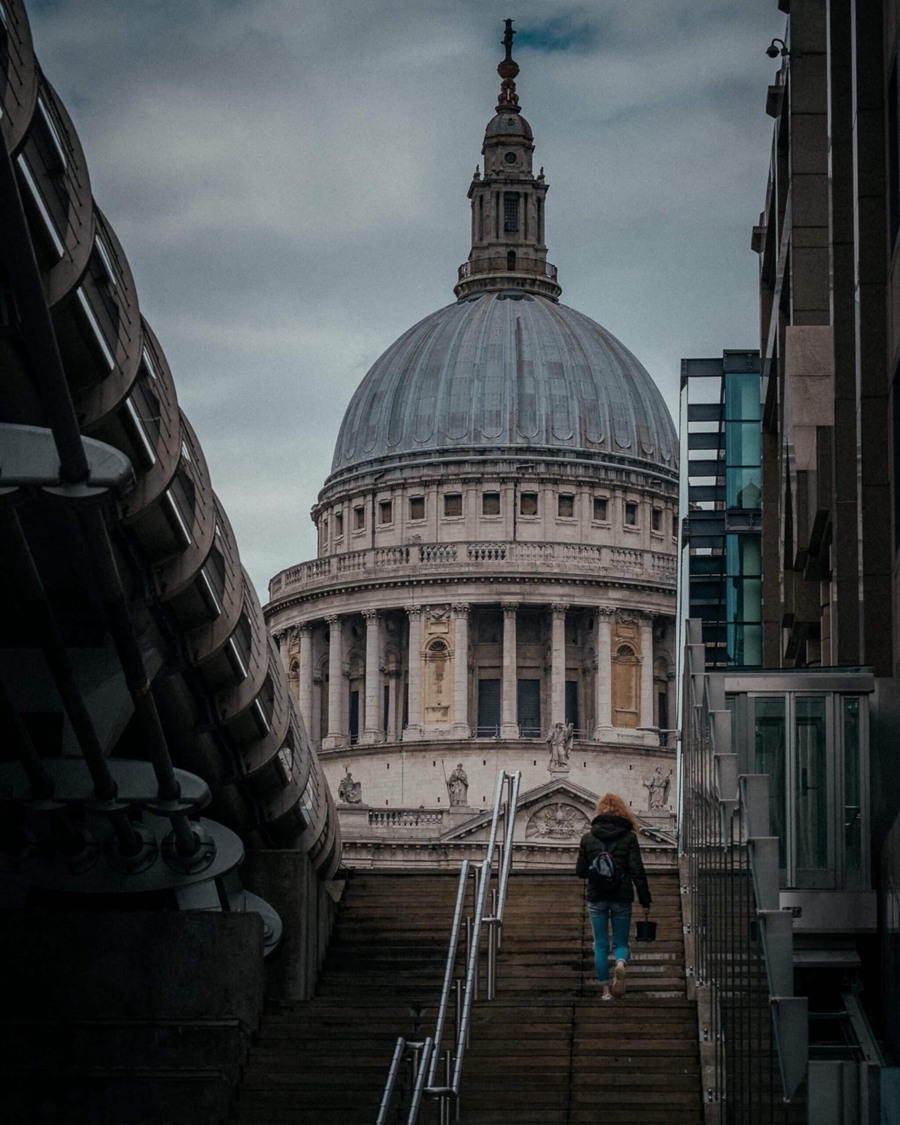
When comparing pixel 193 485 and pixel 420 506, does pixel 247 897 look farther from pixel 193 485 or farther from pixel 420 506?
pixel 420 506

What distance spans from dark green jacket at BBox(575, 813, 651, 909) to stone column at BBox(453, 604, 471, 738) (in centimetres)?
8578

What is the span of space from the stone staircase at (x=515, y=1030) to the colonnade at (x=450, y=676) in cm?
8058

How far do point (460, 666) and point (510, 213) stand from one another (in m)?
26.2

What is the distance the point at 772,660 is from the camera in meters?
42.7

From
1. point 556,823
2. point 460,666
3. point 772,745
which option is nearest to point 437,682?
point 460,666

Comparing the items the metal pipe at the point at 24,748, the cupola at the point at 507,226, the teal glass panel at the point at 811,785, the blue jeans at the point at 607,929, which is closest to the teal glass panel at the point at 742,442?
the teal glass panel at the point at 811,785

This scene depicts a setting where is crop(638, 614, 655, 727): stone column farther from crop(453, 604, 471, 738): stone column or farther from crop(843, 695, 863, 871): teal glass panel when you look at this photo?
crop(843, 695, 863, 871): teal glass panel

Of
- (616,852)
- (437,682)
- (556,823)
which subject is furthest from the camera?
(437,682)

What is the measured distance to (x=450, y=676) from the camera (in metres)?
112

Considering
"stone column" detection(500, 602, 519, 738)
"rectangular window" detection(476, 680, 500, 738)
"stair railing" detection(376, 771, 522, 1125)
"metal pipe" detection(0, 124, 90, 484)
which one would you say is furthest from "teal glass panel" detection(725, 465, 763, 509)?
"rectangular window" detection(476, 680, 500, 738)

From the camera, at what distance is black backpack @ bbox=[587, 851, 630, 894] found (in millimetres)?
23500

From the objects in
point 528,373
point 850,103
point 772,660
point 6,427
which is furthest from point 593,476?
point 6,427

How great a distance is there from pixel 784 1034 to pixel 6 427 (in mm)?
6778

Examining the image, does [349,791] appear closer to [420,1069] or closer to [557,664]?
[557,664]
